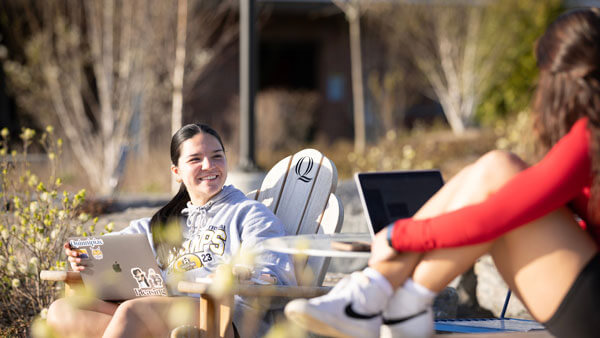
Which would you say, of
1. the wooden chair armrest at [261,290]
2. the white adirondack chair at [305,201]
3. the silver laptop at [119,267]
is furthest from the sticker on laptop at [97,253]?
the white adirondack chair at [305,201]

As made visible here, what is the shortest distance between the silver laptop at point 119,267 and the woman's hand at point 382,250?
986 millimetres

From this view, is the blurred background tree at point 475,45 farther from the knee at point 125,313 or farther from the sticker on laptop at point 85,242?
the knee at point 125,313

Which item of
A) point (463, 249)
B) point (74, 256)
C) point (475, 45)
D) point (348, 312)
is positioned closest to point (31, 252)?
point (74, 256)

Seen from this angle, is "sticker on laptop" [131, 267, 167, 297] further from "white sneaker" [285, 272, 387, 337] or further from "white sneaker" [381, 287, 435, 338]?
"white sneaker" [381, 287, 435, 338]

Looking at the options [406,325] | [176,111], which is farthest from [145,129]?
[406,325]

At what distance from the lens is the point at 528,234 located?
2246mm

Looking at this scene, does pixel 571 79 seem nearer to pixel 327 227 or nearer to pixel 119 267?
pixel 327 227

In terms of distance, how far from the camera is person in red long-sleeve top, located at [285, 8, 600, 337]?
7.16ft

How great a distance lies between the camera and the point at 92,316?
2980mm

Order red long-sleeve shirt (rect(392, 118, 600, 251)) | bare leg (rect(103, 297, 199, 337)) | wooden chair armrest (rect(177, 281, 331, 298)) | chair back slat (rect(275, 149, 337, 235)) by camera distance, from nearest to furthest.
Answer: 1. red long-sleeve shirt (rect(392, 118, 600, 251))
2. wooden chair armrest (rect(177, 281, 331, 298))
3. bare leg (rect(103, 297, 199, 337))
4. chair back slat (rect(275, 149, 337, 235))

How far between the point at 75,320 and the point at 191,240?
0.60 m

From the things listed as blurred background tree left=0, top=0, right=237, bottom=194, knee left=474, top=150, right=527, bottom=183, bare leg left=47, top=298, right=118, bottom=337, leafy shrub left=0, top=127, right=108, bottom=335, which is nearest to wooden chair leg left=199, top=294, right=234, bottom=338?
bare leg left=47, top=298, right=118, bottom=337

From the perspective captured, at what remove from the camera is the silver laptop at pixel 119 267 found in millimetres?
2891

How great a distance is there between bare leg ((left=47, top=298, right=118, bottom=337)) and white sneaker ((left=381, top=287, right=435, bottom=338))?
123 cm
